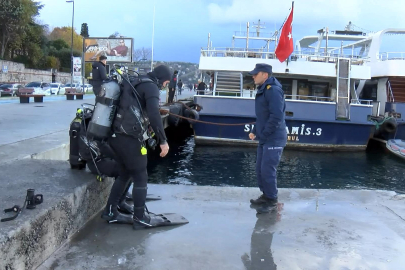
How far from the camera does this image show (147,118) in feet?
11.3

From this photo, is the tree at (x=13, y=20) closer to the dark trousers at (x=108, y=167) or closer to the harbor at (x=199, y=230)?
the harbor at (x=199, y=230)

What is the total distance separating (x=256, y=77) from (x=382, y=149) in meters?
13.2

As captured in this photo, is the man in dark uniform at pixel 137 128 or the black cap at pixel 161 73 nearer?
the man in dark uniform at pixel 137 128

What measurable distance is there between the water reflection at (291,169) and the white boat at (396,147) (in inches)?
8.9

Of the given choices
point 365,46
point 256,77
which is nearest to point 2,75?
point 365,46

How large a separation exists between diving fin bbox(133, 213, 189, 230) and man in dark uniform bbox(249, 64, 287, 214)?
2.85 ft

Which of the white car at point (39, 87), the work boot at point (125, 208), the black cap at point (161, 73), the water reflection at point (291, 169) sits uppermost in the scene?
the white car at point (39, 87)

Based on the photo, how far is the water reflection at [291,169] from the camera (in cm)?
1033

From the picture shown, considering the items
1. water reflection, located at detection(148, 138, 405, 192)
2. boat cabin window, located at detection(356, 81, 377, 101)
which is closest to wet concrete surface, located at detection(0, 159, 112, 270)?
water reflection, located at detection(148, 138, 405, 192)

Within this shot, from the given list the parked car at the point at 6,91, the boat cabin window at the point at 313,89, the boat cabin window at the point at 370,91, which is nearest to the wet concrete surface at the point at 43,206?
the boat cabin window at the point at 313,89

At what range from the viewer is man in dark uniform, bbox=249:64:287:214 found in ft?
13.6

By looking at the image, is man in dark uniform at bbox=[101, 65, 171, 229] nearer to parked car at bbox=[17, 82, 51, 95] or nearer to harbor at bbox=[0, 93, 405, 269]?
harbor at bbox=[0, 93, 405, 269]

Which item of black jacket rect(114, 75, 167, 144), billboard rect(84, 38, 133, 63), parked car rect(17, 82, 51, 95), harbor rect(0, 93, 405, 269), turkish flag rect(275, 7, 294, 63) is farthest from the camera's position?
billboard rect(84, 38, 133, 63)

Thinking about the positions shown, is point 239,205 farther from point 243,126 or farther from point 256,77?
point 243,126
